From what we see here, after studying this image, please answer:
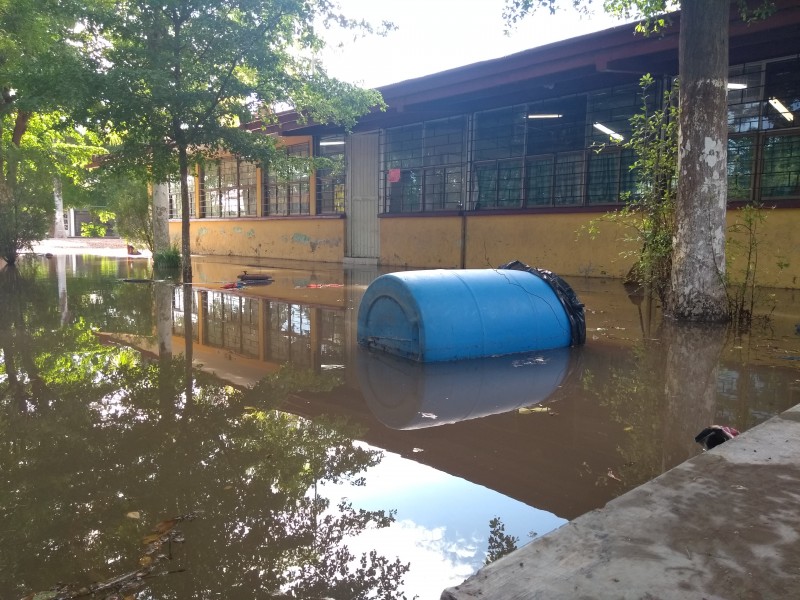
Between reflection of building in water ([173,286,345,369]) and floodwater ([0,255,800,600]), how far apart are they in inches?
2.0

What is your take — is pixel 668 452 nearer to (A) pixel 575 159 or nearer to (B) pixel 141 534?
→ (B) pixel 141 534

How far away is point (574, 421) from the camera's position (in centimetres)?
329

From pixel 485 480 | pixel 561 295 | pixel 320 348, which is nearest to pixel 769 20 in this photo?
pixel 561 295

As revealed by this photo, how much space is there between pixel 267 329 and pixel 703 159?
461cm

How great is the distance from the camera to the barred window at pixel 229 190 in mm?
20484

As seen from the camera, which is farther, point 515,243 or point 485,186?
point 485,186

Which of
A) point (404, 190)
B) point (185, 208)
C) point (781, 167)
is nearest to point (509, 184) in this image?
point (404, 190)

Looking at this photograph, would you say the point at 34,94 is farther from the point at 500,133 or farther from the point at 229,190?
the point at 229,190

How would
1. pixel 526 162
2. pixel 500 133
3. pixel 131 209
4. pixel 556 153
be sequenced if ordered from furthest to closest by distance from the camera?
pixel 131 209, pixel 500 133, pixel 526 162, pixel 556 153

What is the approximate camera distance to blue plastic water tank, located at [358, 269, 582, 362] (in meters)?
4.54

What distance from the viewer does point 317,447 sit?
2959 millimetres

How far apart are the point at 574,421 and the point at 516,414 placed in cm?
31

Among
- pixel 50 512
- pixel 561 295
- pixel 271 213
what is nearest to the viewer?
pixel 50 512

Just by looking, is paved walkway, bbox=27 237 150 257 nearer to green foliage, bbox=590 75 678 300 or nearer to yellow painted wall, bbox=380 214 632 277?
yellow painted wall, bbox=380 214 632 277
